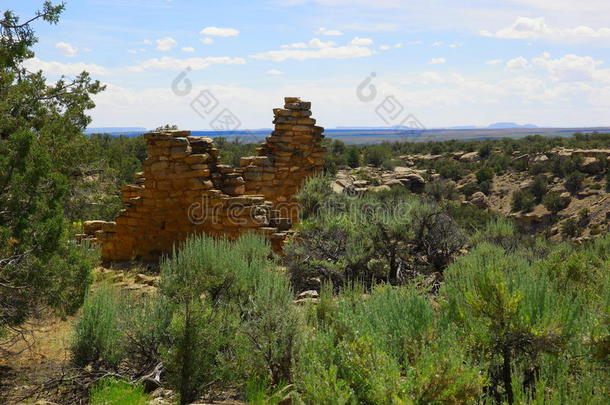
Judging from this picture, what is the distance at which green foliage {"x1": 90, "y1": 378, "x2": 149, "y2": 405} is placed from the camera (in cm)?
457

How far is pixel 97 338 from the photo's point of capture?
573cm

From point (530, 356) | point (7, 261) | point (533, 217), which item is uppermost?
point (7, 261)

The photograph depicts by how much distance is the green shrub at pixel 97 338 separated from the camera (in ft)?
18.6

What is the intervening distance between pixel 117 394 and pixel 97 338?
116 centimetres

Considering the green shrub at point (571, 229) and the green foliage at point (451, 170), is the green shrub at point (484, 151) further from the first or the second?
the green shrub at point (571, 229)

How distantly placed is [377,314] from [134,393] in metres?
2.10

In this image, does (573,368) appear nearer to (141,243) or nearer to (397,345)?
(397,345)

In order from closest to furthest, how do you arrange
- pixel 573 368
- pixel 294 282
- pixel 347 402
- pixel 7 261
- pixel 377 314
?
pixel 347 402 < pixel 573 368 < pixel 377 314 < pixel 7 261 < pixel 294 282

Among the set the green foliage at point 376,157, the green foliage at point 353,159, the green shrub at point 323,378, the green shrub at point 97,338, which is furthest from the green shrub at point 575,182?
the green shrub at point 323,378

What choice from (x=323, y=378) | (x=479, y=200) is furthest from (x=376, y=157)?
(x=323, y=378)

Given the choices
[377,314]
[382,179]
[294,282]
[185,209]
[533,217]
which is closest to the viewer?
[377,314]

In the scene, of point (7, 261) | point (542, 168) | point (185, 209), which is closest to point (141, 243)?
point (185, 209)

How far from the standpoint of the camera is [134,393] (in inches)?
186

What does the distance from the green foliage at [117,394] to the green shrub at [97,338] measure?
52cm
